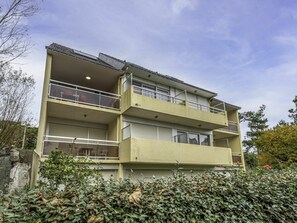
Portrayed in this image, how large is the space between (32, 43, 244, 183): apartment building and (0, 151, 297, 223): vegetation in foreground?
5.81m

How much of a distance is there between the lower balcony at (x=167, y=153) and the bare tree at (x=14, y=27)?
6598mm

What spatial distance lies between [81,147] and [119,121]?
2.81m

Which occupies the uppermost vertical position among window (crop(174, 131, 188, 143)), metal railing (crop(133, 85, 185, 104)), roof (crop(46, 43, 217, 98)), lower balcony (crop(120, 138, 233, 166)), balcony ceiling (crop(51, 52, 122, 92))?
roof (crop(46, 43, 217, 98))

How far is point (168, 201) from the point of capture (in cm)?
350

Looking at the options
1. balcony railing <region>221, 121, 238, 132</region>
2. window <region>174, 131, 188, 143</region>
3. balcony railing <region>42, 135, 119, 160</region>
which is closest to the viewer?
balcony railing <region>42, 135, 119, 160</region>

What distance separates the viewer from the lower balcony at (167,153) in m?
10.4

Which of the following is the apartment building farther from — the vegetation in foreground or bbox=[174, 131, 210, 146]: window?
the vegetation in foreground

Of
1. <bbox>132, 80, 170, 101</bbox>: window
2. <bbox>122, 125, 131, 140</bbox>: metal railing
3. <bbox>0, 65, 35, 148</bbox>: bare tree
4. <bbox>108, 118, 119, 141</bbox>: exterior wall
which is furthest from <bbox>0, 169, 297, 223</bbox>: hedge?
<bbox>132, 80, 170, 101</bbox>: window

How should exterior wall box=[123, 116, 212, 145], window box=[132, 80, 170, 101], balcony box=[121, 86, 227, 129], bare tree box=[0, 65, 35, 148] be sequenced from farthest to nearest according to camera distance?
window box=[132, 80, 170, 101] → exterior wall box=[123, 116, 212, 145] → balcony box=[121, 86, 227, 129] → bare tree box=[0, 65, 35, 148]

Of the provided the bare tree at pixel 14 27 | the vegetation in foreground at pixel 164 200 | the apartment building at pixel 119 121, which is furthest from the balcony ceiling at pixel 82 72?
the vegetation in foreground at pixel 164 200

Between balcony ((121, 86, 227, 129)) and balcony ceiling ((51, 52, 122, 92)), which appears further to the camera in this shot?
balcony ((121, 86, 227, 129))

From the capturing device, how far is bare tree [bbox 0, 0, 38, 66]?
4.83 meters

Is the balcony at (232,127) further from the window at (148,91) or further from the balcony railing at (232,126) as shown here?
the window at (148,91)

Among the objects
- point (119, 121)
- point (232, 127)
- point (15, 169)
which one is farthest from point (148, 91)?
point (232, 127)
